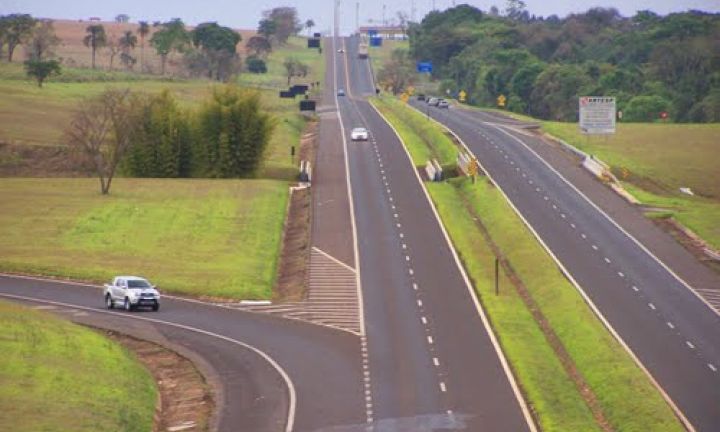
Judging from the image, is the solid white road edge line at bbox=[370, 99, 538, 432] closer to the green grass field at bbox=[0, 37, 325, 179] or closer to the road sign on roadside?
the green grass field at bbox=[0, 37, 325, 179]

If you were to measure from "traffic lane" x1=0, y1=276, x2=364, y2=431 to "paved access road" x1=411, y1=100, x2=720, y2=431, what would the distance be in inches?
411

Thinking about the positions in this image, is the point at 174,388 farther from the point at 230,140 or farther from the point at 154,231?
the point at 230,140

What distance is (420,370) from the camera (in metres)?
48.8

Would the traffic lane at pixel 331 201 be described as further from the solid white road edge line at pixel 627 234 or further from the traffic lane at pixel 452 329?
the solid white road edge line at pixel 627 234

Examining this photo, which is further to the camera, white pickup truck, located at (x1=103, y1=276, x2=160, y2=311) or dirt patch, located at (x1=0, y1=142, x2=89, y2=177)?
dirt patch, located at (x1=0, y1=142, x2=89, y2=177)

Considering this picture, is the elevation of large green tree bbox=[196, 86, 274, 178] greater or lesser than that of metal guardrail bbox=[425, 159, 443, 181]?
greater

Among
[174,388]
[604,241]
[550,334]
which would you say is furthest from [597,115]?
[174,388]

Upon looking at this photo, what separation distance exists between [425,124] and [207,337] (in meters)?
89.1

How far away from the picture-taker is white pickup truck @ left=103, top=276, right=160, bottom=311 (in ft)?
196

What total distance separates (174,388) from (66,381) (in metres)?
4.55

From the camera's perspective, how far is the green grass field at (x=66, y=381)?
37.9 meters

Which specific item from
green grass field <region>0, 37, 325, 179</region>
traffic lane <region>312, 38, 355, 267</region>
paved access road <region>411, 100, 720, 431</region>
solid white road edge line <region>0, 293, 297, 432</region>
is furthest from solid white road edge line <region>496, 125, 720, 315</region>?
solid white road edge line <region>0, 293, 297, 432</region>

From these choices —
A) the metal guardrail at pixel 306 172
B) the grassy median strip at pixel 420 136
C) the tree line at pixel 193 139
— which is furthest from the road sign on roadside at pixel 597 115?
the tree line at pixel 193 139

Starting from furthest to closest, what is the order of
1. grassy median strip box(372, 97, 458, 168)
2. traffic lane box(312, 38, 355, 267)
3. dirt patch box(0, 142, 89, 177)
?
grassy median strip box(372, 97, 458, 168) → dirt patch box(0, 142, 89, 177) → traffic lane box(312, 38, 355, 267)
